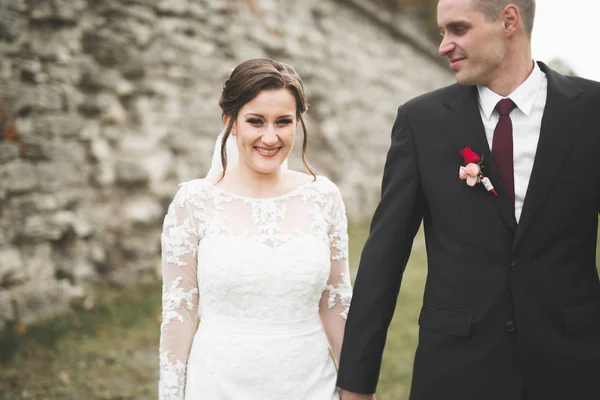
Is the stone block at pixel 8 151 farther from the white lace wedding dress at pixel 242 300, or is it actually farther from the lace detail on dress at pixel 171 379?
the lace detail on dress at pixel 171 379

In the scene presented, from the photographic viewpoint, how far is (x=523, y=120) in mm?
2465

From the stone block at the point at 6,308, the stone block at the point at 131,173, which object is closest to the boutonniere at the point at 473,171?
the stone block at the point at 6,308

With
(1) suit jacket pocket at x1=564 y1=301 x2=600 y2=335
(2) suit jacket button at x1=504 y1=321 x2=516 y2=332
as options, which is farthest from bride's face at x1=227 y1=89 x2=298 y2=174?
(1) suit jacket pocket at x1=564 y1=301 x2=600 y2=335

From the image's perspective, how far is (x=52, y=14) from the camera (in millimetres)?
6078

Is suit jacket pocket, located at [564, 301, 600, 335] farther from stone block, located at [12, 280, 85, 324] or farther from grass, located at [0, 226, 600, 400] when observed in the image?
stone block, located at [12, 280, 85, 324]

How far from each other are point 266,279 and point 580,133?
1.42 metres

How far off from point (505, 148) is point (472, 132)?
150 millimetres

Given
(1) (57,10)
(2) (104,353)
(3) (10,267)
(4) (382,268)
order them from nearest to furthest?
(4) (382,268) → (2) (104,353) → (3) (10,267) → (1) (57,10)

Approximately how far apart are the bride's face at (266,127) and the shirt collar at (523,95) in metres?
0.86

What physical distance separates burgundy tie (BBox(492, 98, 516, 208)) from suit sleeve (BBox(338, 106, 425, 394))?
33cm

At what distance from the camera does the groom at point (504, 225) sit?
7.77ft

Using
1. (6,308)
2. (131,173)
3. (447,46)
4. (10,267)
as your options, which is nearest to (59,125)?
(131,173)

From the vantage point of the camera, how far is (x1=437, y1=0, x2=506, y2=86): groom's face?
2.40 meters

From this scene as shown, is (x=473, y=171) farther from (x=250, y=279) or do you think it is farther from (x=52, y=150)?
(x=52, y=150)
